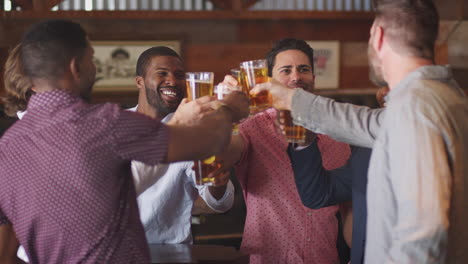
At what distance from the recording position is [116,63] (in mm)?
5934

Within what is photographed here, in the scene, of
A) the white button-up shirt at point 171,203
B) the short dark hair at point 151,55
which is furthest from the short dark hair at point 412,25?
the short dark hair at point 151,55

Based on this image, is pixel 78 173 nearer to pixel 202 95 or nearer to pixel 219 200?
pixel 202 95

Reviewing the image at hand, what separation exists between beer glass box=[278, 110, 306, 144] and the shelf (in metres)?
4.20

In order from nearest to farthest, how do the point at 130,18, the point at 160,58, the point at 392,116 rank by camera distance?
the point at 392,116 < the point at 160,58 < the point at 130,18

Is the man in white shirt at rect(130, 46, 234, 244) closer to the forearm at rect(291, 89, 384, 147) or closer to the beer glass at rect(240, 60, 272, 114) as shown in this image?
the beer glass at rect(240, 60, 272, 114)

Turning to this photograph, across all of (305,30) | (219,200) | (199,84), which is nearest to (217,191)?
(219,200)

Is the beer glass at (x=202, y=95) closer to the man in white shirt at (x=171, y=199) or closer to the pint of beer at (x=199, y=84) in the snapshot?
the pint of beer at (x=199, y=84)

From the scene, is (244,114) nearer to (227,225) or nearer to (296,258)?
(296,258)

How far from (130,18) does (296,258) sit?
4118 millimetres

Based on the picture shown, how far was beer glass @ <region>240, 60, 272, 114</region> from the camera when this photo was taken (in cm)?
189

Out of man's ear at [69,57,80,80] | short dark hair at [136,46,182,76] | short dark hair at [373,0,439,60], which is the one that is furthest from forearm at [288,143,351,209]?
short dark hair at [136,46,182,76]

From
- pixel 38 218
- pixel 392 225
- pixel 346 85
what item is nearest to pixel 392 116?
pixel 392 225

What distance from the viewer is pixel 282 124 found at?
193 centimetres

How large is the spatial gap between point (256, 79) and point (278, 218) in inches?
26.1
